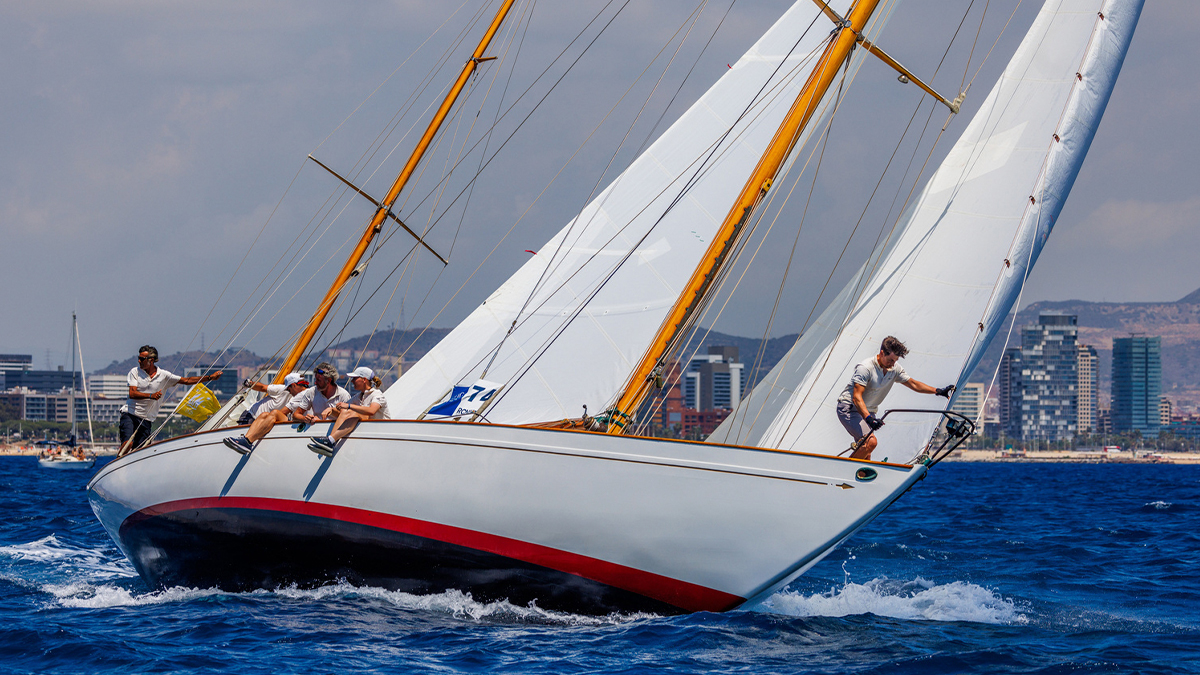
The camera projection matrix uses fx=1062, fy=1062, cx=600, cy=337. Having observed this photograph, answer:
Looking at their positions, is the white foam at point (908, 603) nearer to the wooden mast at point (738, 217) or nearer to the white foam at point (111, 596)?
the wooden mast at point (738, 217)

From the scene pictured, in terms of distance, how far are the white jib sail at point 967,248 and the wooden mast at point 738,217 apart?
1.36 m

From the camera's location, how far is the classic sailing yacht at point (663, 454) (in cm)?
846

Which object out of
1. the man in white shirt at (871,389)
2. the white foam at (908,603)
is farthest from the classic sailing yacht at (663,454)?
the white foam at (908,603)

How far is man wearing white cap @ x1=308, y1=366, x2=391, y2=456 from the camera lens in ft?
30.8

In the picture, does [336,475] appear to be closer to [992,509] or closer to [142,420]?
[142,420]

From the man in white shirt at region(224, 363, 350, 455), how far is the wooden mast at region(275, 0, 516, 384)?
8.82ft

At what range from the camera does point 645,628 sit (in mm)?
8500

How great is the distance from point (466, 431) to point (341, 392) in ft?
6.41

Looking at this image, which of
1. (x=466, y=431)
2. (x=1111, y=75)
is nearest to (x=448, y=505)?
(x=466, y=431)

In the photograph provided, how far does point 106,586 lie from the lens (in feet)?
39.2

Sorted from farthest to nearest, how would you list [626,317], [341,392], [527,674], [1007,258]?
[626,317] → [341,392] → [1007,258] → [527,674]

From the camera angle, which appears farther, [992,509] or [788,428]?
[992,509]

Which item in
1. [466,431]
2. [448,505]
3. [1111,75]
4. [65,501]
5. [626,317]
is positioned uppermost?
[1111,75]

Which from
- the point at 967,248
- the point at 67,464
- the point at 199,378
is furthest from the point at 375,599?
the point at 67,464
